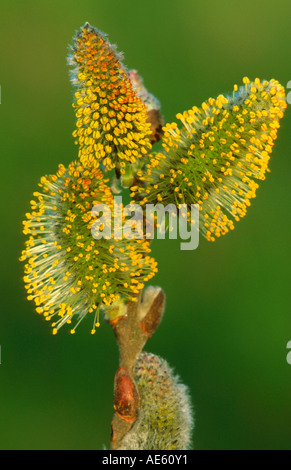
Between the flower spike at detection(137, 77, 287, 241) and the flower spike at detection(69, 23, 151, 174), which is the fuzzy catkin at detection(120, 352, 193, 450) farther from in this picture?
the flower spike at detection(69, 23, 151, 174)

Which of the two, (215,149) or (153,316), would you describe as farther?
(153,316)

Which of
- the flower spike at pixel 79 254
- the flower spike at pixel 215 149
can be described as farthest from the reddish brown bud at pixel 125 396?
the flower spike at pixel 215 149

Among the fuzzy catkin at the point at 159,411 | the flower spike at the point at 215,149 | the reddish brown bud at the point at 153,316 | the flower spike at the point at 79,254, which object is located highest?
the flower spike at the point at 215,149

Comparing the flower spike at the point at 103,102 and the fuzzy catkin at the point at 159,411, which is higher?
the flower spike at the point at 103,102

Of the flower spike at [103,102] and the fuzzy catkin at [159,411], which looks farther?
the fuzzy catkin at [159,411]

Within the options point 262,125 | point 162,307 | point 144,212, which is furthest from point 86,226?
point 262,125

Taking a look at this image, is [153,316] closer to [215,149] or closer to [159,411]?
[159,411]

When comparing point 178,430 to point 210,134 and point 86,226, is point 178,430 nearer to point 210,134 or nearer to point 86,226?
point 86,226

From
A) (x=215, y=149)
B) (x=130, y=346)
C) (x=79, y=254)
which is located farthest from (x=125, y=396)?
(x=215, y=149)

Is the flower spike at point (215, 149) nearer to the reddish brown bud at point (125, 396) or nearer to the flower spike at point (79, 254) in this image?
the flower spike at point (79, 254)
